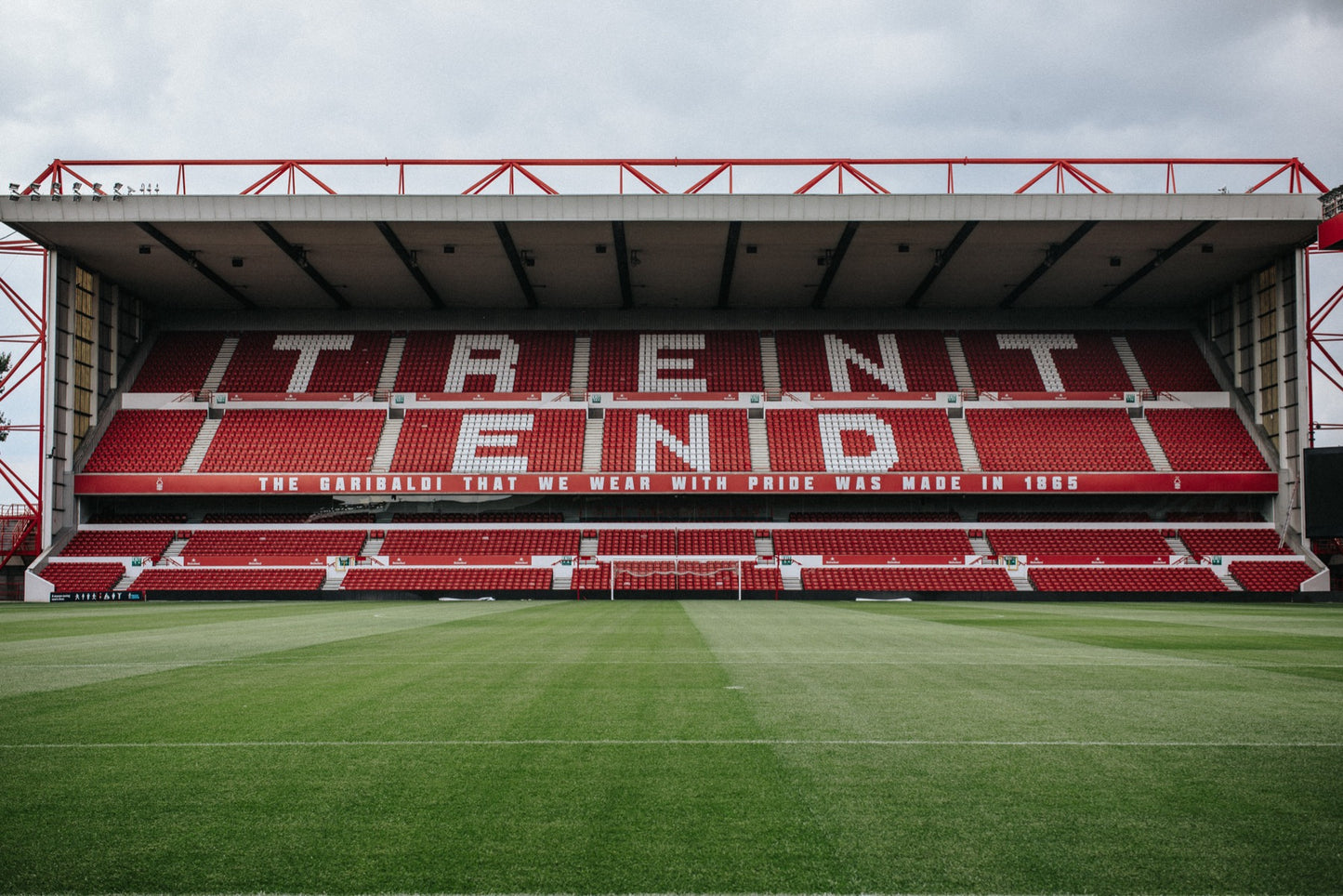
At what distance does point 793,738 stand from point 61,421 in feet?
119

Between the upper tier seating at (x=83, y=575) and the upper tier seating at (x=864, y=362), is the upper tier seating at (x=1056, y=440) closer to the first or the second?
the upper tier seating at (x=864, y=362)

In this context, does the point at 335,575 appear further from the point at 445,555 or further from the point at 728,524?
the point at 728,524

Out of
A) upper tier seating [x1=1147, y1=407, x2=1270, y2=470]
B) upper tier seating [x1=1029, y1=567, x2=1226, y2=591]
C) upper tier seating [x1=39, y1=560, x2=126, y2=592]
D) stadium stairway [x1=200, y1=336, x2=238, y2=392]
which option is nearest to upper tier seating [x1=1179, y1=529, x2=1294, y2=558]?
upper tier seating [x1=1029, y1=567, x2=1226, y2=591]

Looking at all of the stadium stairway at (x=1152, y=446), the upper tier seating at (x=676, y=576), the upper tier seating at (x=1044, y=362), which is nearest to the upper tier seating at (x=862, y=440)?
the upper tier seating at (x=1044, y=362)

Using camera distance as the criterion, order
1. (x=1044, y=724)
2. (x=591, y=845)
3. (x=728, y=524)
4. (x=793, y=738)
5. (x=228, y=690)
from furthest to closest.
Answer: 1. (x=728, y=524)
2. (x=228, y=690)
3. (x=1044, y=724)
4. (x=793, y=738)
5. (x=591, y=845)

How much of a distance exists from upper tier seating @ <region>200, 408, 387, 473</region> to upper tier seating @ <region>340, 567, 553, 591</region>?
448cm

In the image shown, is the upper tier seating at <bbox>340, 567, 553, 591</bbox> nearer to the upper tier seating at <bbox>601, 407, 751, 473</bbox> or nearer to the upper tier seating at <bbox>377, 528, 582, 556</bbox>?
the upper tier seating at <bbox>377, 528, 582, 556</bbox>

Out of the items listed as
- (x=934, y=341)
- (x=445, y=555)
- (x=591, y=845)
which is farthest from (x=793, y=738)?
(x=934, y=341)

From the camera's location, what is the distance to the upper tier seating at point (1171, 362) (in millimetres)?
38219

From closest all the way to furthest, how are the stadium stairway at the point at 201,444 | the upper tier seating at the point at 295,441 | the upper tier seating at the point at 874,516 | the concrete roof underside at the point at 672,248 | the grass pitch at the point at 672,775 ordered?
the grass pitch at the point at 672,775 < the concrete roof underside at the point at 672,248 < the stadium stairway at the point at 201,444 < the upper tier seating at the point at 295,441 < the upper tier seating at the point at 874,516

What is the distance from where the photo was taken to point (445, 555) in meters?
33.6

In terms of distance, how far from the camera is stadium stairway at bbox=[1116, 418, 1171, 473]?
3459cm

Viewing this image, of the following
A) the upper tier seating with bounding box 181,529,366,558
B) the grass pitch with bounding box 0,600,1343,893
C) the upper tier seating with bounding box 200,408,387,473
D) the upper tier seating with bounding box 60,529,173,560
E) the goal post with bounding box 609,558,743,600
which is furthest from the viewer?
the upper tier seating with bounding box 200,408,387,473

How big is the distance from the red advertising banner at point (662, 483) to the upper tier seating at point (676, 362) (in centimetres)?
576
